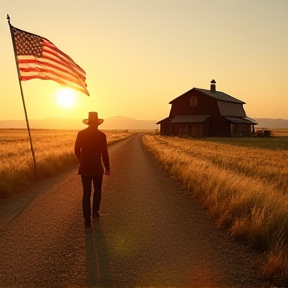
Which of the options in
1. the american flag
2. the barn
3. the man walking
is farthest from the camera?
the barn

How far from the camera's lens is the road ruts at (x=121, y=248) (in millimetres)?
4664

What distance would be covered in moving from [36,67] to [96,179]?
6756mm

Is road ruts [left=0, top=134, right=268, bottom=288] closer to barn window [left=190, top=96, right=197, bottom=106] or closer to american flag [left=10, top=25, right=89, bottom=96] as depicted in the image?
american flag [left=10, top=25, right=89, bottom=96]

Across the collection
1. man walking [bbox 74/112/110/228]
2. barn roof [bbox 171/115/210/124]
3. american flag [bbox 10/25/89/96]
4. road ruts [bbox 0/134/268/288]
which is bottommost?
barn roof [bbox 171/115/210/124]

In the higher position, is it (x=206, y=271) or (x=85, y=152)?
(x=85, y=152)

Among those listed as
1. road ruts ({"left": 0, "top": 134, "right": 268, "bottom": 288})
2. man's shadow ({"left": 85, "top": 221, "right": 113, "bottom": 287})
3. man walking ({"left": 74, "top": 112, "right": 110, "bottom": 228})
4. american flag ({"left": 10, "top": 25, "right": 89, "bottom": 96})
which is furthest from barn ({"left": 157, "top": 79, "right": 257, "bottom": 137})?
man's shadow ({"left": 85, "top": 221, "right": 113, "bottom": 287})

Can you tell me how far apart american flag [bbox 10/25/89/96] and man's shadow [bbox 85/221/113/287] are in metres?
7.39

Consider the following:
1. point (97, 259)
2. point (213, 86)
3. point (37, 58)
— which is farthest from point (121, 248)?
point (213, 86)

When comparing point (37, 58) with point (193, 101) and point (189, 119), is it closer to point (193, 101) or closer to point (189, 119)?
point (189, 119)

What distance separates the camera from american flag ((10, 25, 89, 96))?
12641mm

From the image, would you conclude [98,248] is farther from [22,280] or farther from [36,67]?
[36,67]

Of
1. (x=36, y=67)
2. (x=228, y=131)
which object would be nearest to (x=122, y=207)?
(x=36, y=67)

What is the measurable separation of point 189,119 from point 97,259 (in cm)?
5912

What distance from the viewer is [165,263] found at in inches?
205
